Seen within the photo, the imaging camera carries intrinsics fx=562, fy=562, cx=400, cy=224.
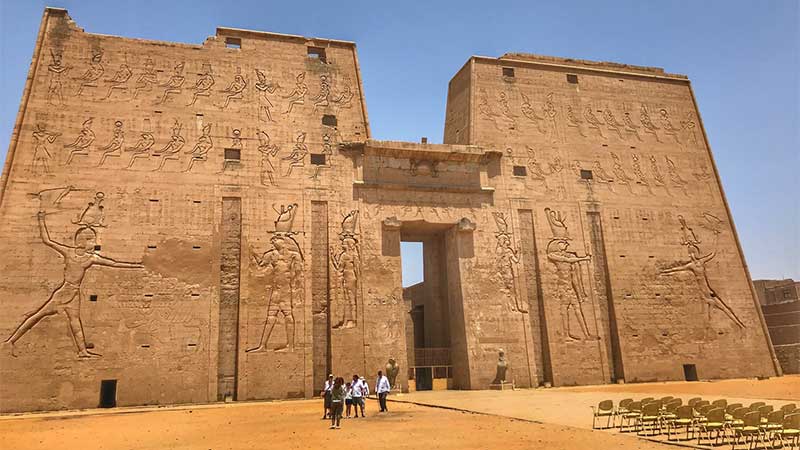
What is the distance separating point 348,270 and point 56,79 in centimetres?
1037

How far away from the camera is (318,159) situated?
18391mm

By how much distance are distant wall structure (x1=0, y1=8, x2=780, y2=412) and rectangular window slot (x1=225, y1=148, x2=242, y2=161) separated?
45mm

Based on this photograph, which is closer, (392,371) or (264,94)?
(392,371)

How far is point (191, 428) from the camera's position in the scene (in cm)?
1030

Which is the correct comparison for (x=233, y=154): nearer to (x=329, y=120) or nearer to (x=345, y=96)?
(x=329, y=120)

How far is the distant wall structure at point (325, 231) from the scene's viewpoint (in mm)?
15320

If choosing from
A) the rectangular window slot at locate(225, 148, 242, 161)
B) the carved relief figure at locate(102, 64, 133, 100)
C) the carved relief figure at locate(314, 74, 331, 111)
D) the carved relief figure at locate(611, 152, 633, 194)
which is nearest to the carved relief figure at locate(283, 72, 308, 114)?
the carved relief figure at locate(314, 74, 331, 111)

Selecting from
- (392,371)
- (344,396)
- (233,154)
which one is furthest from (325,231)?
(344,396)

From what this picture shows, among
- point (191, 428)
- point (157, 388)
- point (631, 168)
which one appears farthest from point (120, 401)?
point (631, 168)

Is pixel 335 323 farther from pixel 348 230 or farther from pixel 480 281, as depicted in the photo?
pixel 480 281

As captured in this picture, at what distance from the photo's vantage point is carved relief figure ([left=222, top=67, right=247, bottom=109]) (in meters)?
18.1

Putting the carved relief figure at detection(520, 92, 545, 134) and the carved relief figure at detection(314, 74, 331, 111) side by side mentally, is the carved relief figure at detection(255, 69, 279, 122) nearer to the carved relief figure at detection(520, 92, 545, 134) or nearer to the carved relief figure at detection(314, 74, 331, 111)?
the carved relief figure at detection(314, 74, 331, 111)

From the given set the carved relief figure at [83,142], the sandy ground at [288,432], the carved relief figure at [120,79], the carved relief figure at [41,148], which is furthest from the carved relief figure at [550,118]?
the carved relief figure at [41,148]

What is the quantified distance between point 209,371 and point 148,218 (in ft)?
15.6
